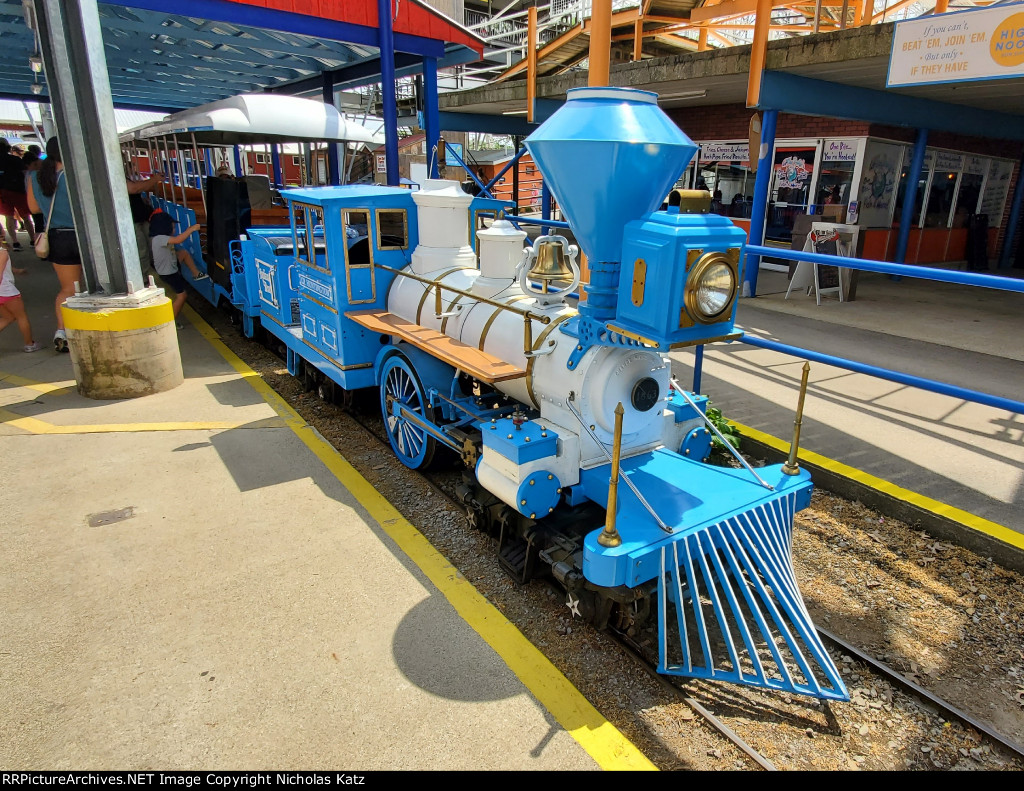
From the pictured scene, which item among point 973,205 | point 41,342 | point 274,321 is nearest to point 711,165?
point 973,205

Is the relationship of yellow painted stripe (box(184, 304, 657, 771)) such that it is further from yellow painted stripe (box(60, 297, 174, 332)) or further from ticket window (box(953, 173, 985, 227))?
ticket window (box(953, 173, 985, 227))

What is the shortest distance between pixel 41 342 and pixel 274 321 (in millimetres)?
3890

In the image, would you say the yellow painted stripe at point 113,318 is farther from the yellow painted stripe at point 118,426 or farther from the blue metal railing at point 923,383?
the blue metal railing at point 923,383

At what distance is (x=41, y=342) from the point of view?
8.90 metres

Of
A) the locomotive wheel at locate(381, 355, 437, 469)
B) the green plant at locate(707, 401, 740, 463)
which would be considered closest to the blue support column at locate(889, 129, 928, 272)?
the green plant at locate(707, 401, 740, 463)

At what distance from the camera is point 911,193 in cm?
1288

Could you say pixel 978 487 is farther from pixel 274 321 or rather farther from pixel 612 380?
pixel 274 321

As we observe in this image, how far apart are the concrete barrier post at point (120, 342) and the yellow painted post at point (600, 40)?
5342 mm

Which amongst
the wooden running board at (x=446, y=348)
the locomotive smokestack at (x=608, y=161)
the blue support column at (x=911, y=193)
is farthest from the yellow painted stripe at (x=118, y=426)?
the blue support column at (x=911, y=193)

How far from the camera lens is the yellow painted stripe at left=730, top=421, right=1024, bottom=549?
4192 millimetres

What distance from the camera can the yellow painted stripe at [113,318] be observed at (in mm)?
6578

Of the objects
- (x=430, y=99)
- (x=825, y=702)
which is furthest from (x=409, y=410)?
(x=430, y=99)

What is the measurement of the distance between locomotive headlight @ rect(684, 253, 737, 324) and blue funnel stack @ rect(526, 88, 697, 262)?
55 centimetres

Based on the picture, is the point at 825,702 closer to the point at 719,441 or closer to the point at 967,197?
the point at 719,441
